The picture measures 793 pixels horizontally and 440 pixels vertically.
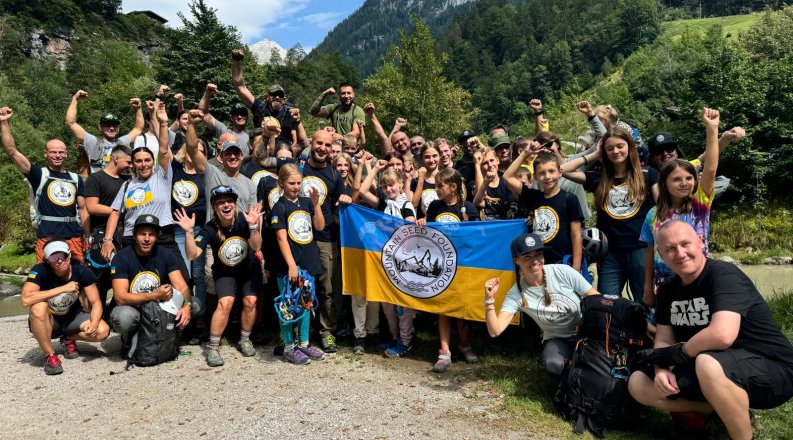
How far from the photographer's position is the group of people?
390 cm

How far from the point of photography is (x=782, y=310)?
278 inches

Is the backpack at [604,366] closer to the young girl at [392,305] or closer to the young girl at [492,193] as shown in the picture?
the young girl at [492,193]

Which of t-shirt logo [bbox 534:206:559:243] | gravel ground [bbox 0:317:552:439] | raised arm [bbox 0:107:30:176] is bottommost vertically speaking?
gravel ground [bbox 0:317:552:439]

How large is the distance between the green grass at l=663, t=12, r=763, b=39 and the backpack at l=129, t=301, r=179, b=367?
102 meters

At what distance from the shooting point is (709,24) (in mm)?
104062

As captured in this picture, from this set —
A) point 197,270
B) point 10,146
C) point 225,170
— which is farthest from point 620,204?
point 10,146

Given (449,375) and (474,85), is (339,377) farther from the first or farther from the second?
(474,85)

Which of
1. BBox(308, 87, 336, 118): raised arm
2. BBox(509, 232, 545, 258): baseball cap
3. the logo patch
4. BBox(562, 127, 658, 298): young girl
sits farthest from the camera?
BBox(308, 87, 336, 118): raised arm

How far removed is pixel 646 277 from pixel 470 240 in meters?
1.96

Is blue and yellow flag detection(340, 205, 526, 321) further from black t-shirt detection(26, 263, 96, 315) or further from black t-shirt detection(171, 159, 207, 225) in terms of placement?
black t-shirt detection(26, 263, 96, 315)

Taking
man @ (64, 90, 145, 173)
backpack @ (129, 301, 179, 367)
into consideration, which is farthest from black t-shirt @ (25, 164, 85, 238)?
backpack @ (129, 301, 179, 367)

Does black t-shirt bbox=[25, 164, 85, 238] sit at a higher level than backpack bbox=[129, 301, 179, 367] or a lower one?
higher

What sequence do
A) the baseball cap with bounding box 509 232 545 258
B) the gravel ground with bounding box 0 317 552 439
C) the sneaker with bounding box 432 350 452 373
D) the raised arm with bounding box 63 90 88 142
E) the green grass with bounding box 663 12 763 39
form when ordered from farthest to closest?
the green grass with bounding box 663 12 763 39, the raised arm with bounding box 63 90 88 142, the sneaker with bounding box 432 350 452 373, the baseball cap with bounding box 509 232 545 258, the gravel ground with bounding box 0 317 552 439

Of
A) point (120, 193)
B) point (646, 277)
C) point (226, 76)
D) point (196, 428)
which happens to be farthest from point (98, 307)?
point (226, 76)
